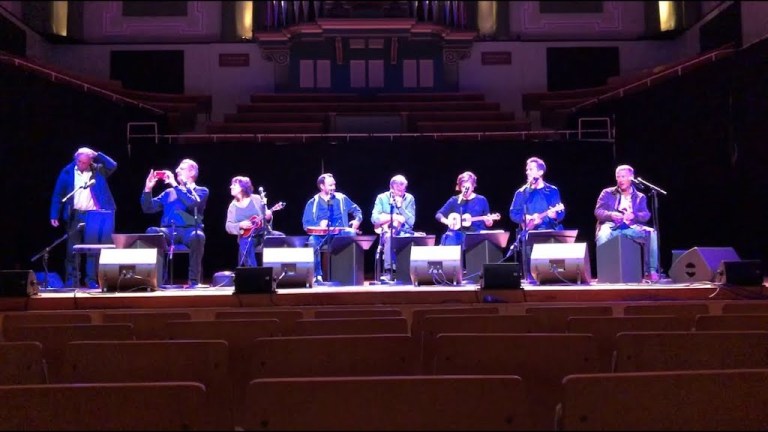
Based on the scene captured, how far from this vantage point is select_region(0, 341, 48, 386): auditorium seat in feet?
7.91

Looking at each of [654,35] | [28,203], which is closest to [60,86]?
[28,203]

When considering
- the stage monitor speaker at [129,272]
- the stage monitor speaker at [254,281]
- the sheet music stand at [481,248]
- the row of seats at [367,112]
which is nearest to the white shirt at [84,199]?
the stage monitor speaker at [129,272]

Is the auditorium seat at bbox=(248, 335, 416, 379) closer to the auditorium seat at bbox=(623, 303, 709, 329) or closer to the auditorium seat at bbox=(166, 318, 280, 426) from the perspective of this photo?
the auditorium seat at bbox=(166, 318, 280, 426)

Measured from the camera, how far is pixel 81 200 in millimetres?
7059

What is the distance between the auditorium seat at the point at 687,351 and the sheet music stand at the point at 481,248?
4.66 m

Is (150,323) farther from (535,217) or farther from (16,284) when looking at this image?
(535,217)

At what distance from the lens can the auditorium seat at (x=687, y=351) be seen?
8.09 ft

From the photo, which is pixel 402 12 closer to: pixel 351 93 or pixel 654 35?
pixel 351 93

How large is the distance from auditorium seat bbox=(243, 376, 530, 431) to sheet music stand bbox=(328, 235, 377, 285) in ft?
18.3

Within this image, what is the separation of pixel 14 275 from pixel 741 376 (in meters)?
4.89

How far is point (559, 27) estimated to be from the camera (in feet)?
48.5

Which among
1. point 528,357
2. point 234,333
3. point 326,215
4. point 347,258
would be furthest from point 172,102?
point 528,357

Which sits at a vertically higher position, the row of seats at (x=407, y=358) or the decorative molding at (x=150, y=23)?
the decorative molding at (x=150, y=23)

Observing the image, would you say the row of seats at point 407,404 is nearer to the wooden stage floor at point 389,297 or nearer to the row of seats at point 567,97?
the wooden stage floor at point 389,297
